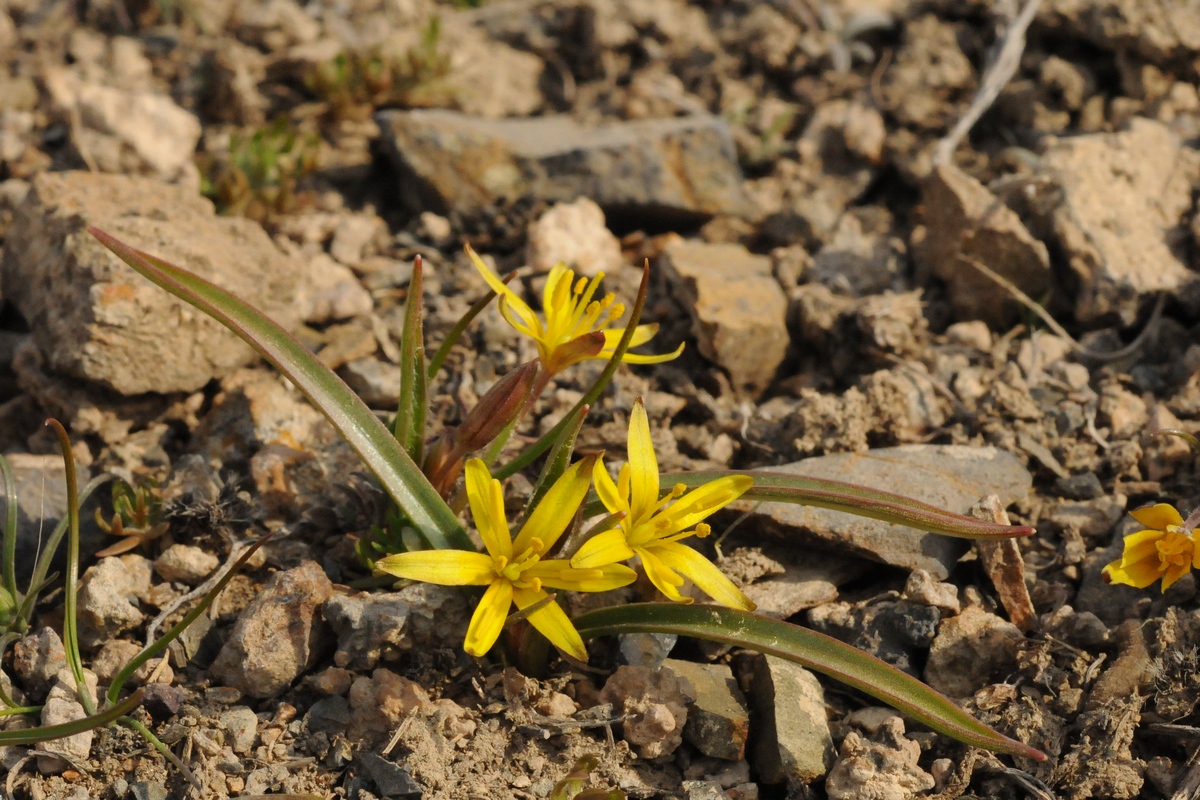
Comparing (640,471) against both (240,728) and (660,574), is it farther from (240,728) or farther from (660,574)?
(240,728)

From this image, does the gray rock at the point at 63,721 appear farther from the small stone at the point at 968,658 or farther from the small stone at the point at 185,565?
the small stone at the point at 968,658

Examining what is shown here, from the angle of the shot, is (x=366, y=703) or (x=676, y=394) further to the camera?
(x=676, y=394)

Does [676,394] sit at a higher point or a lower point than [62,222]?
lower

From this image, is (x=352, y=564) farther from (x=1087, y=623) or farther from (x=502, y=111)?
(x=502, y=111)

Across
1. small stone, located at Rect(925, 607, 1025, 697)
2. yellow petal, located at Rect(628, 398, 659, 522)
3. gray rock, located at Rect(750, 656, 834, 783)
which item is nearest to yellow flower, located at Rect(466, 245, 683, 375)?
yellow petal, located at Rect(628, 398, 659, 522)

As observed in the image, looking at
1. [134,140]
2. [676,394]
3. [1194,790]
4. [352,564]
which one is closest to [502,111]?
[134,140]

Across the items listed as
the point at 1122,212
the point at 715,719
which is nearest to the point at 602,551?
the point at 715,719
